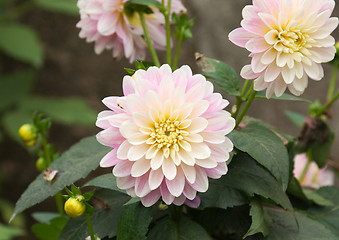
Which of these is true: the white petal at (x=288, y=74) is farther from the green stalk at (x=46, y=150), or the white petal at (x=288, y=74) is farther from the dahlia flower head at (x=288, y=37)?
the green stalk at (x=46, y=150)

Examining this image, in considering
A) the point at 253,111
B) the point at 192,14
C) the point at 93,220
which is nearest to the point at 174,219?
the point at 93,220

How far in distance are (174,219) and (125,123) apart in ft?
0.53

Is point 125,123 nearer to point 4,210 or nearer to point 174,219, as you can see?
point 174,219

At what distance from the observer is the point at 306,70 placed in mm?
446

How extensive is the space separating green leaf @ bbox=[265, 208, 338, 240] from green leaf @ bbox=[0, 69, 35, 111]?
1.39m

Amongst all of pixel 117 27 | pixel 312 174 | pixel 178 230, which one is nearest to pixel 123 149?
pixel 178 230

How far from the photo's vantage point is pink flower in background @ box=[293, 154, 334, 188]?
0.79 meters

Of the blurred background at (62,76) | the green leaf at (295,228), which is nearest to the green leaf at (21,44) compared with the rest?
the blurred background at (62,76)

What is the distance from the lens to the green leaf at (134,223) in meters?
0.45

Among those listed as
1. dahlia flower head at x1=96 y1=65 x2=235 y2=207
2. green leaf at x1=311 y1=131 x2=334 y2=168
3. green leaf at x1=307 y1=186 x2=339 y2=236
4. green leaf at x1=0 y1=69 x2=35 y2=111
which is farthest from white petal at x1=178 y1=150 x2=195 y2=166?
green leaf at x1=0 y1=69 x2=35 y2=111

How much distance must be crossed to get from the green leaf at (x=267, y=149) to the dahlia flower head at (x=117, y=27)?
0.20 meters

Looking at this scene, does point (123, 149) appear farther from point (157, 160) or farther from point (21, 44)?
point (21, 44)

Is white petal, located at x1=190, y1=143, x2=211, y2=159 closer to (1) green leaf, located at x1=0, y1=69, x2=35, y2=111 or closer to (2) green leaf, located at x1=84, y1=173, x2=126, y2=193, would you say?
(2) green leaf, located at x1=84, y1=173, x2=126, y2=193

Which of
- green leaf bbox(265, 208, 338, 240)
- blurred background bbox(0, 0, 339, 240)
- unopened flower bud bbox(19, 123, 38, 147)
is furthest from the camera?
blurred background bbox(0, 0, 339, 240)
